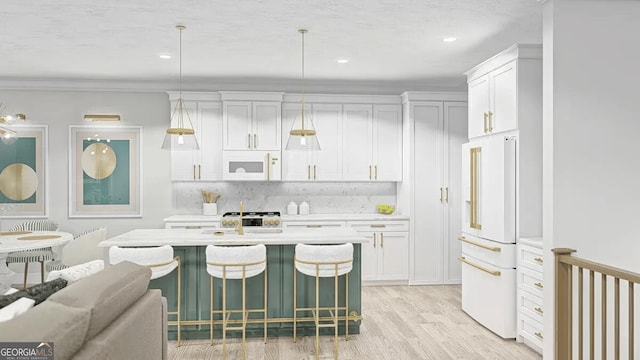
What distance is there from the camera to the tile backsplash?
645 cm

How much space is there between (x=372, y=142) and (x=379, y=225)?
3.89ft

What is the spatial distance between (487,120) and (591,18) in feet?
4.69

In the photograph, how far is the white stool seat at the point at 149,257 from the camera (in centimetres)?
360

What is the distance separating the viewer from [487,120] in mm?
4508

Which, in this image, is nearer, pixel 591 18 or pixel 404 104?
pixel 591 18

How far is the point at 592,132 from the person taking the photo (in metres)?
3.22

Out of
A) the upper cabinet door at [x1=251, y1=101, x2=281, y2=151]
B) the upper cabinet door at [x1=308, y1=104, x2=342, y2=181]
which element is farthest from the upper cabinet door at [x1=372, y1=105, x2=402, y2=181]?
the upper cabinet door at [x1=251, y1=101, x2=281, y2=151]

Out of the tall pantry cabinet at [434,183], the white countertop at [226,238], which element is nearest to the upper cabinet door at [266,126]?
the tall pantry cabinet at [434,183]

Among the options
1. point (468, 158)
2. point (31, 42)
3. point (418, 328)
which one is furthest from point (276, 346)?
point (31, 42)

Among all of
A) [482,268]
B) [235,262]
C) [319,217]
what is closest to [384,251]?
[319,217]

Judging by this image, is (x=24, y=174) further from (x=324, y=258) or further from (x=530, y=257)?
(x=530, y=257)

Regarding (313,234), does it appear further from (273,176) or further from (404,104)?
(404,104)

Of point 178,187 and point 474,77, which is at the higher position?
point 474,77

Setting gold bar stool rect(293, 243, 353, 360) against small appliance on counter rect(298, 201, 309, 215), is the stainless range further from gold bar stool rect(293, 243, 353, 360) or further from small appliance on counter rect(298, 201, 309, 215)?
small appliance on counter rect(298, 201, 309, 215)
